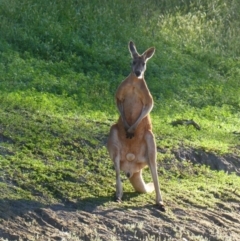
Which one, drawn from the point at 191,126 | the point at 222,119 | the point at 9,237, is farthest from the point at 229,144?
the point at 9,237

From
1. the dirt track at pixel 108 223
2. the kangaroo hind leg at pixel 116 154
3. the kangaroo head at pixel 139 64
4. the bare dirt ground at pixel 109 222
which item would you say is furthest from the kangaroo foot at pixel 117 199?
the kangaroo head at pixel 139 64

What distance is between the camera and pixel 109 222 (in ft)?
31.5

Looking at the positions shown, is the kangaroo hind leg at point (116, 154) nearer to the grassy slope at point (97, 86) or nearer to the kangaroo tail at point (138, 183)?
the grassy slope at point (97, 86)

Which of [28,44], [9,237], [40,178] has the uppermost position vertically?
[28,44]

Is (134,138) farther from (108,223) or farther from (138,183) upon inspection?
(108,223)

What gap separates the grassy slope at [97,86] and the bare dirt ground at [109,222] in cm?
34

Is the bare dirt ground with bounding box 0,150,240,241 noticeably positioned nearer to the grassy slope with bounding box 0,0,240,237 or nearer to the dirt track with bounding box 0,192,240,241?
the dirt track with bounding box 0,192,240,241

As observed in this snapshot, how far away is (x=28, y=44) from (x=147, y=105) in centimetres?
665

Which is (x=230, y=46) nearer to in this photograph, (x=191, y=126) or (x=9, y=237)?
(x=191, y=126)

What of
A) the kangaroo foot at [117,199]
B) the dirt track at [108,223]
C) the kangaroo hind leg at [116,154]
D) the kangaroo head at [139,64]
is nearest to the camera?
the dirt track at [108,223]

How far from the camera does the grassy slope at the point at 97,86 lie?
11.0m

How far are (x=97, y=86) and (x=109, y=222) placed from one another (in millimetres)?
6527

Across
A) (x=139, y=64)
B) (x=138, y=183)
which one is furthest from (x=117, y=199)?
(x=139, y=64)

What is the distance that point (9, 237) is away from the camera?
8.80 m
